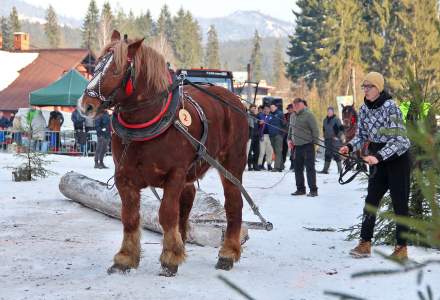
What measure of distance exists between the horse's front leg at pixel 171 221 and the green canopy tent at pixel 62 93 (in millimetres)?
18695

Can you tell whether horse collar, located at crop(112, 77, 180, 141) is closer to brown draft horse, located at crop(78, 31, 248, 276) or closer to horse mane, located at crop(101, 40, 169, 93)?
brown draft horse, located at crop(78, 31, 248, 276)

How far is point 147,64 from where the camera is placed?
205 inches

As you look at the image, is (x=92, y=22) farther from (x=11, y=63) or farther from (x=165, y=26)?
(x=11, y=63)

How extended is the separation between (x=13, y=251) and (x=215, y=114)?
2333mm

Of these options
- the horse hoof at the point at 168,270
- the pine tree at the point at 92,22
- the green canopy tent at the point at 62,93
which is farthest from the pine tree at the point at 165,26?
the horse hoof at the point at 168,270

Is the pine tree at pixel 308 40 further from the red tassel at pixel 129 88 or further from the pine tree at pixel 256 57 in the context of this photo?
the red tassel at pixel 129 88

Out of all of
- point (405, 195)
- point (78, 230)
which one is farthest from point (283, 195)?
point (405, 195)

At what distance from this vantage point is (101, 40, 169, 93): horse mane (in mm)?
5023

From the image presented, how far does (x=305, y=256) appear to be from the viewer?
632 cm

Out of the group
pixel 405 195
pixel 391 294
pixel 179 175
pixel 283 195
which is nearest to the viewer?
pixel 391 294

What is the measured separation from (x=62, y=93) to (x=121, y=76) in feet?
63.8

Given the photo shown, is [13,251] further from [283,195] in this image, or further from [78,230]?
[283,195]

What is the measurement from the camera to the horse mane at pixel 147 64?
5023mm

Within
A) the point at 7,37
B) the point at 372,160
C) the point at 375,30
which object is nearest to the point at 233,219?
the point at 372,160
